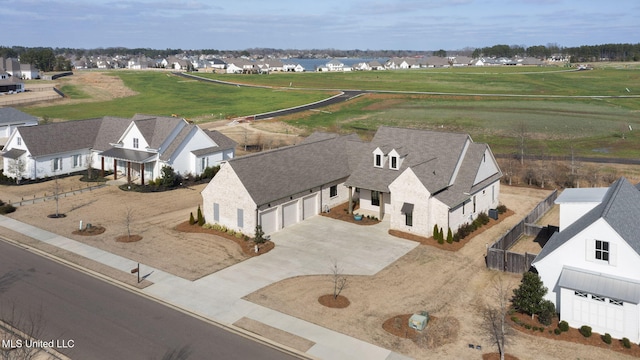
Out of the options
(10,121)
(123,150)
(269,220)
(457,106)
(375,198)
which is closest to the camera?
(269,220)

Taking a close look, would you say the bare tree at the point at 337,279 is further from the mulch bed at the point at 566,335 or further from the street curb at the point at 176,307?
the mulch bed at the point at 566,335

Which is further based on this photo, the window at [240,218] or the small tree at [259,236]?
the window at [240,218]

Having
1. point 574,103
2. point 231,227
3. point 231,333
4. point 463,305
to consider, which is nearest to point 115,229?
point 231,227

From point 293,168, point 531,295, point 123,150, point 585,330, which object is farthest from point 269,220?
point 123,150

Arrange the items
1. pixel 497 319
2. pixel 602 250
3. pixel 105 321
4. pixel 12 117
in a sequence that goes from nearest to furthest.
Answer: pixel 105 321, pixel 602 250, pixel 497 319, pixel 12 117

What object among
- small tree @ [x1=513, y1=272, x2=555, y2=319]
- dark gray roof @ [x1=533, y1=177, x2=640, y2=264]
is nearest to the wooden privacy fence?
dark gray roof @ [x1=533, y1=177, x2=640, y2=264]

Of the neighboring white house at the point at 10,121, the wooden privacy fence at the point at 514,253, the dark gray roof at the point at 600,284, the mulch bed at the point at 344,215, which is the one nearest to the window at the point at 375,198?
the mulch bed at the point at 344,215

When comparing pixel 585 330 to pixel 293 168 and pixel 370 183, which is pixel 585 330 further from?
pixel 293 168
